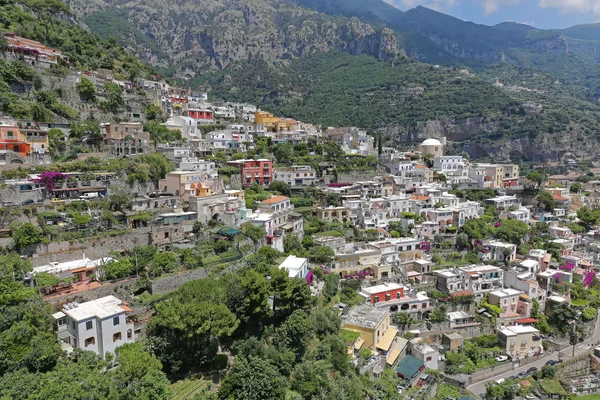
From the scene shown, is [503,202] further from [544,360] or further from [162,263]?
[162,263]

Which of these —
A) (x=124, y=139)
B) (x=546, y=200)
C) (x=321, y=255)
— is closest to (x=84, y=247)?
(x=321, y=255)

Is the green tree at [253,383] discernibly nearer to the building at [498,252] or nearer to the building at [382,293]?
the building at [382,293]

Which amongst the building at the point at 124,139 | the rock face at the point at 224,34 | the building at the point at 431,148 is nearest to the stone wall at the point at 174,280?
the building at the point at 124,139

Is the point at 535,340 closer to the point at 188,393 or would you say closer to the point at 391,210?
the point at 391,210

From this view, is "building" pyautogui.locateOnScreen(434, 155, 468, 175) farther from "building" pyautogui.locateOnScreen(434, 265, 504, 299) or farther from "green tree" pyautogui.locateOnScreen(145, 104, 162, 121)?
"green tree" pyautogui.locateOnScreen(145, 104, 162, 121)

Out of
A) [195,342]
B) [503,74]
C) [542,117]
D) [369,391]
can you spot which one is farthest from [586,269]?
[503,74]
